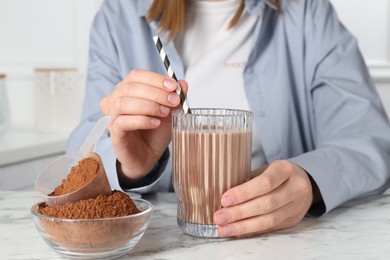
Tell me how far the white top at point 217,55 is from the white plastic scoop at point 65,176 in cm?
61

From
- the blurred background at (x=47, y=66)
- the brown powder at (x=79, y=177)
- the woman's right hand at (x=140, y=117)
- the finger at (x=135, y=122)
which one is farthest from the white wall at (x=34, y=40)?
the brown powder at (x=79, y=177)

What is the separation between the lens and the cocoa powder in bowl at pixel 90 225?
822 mm

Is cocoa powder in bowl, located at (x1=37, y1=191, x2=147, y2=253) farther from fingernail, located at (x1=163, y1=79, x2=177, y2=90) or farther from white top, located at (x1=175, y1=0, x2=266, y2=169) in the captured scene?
white top, located at (x1=175, y1=0, x2=266, y2=169)

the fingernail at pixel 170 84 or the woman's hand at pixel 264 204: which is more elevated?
the fingernail at pixel 170 84

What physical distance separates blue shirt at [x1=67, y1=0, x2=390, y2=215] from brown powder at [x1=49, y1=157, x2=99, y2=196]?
57 centimetres

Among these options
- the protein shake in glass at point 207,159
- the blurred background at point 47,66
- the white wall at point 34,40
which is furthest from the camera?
the white wall at point 34,40

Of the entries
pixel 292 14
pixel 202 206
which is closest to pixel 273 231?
pixel 202 206

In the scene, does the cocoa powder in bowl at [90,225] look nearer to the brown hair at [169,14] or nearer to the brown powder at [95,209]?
the brown powder at [95,209]

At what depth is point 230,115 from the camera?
0.93m

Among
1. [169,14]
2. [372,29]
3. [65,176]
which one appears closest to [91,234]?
[65,176]

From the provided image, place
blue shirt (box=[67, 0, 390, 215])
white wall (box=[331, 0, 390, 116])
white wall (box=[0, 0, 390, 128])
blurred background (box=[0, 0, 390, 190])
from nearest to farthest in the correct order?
blue shirt (box=[67, 0, 390, 215]) < blurred background (box=[0, 0, 390, 190]) < white wall (box=[331, 0, 390, 116]) < white wall (box=[0, 0, 390, 128])

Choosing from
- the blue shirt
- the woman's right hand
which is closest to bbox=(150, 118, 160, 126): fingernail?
the woman's right hand

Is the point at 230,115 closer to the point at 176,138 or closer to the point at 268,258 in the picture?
the point at 176,138

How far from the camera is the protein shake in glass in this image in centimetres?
92
